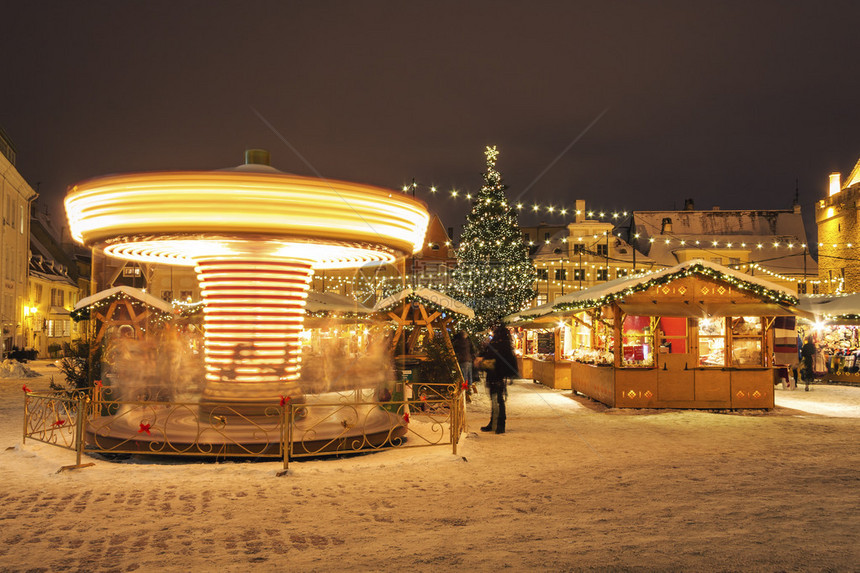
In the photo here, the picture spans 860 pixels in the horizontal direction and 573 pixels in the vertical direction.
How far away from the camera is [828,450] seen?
426 inches

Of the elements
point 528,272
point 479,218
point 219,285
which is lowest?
point 219,285

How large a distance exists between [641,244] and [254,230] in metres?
50.6

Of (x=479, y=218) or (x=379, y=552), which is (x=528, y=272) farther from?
(x=379, y=552)

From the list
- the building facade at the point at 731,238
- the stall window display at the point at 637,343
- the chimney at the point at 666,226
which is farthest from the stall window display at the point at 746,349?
the chimney at the point at 666,226

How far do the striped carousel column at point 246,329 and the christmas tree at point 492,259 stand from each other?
1114 inches

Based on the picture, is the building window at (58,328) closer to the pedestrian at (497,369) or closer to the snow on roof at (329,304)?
the snow on roof at (329,304)

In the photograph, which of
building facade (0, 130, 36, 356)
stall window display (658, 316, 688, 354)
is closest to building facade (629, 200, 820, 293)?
stall window display (658, 316, 688, 354)

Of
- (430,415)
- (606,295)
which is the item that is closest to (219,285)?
(430,415)

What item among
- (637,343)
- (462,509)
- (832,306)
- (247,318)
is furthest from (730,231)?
(462,509)

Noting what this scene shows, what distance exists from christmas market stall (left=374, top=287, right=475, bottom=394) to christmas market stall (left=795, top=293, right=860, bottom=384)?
12745 millimetres

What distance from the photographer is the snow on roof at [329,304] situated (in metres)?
23.1

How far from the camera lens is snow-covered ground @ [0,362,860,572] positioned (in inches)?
219

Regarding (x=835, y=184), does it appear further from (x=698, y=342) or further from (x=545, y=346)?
(x=698, y=342)

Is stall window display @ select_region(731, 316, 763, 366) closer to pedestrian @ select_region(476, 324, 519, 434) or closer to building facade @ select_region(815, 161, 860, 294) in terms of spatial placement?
pedestrian @ select_region(476, 324, 519, 434)
